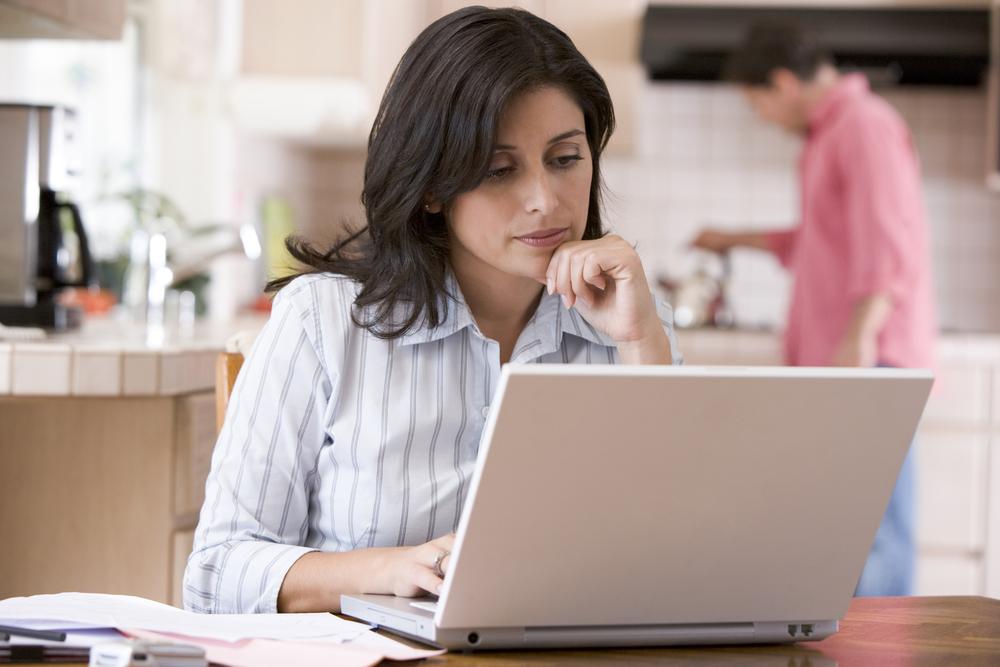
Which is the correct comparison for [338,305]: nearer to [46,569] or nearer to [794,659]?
[794,659]

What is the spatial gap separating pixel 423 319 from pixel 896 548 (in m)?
2.05

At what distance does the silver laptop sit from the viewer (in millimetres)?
758

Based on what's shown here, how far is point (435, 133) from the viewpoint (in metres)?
1.24

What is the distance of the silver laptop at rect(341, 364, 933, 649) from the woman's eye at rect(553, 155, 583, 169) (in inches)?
20.3

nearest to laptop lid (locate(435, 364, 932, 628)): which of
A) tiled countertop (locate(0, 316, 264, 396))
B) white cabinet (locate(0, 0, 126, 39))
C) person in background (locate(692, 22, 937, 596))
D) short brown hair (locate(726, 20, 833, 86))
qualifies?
tiled countertop (locate(0, 316, 264, 396))

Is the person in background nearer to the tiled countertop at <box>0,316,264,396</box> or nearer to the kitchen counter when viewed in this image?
the kitchen counter

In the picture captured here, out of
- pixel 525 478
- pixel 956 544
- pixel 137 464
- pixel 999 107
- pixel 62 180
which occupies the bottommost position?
pixel 956 544

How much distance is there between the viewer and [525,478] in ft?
2.51

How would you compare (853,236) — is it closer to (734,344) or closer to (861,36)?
(734,344)

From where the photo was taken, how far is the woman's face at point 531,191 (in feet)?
4.05

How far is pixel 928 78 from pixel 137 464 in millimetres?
2772

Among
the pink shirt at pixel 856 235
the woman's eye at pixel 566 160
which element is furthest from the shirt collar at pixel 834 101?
the woman's eye at pixel 566 160

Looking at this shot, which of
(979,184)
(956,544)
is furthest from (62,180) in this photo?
(979,184)

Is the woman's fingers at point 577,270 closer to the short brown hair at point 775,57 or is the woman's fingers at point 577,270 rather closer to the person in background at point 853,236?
the person in background at point 853,236
